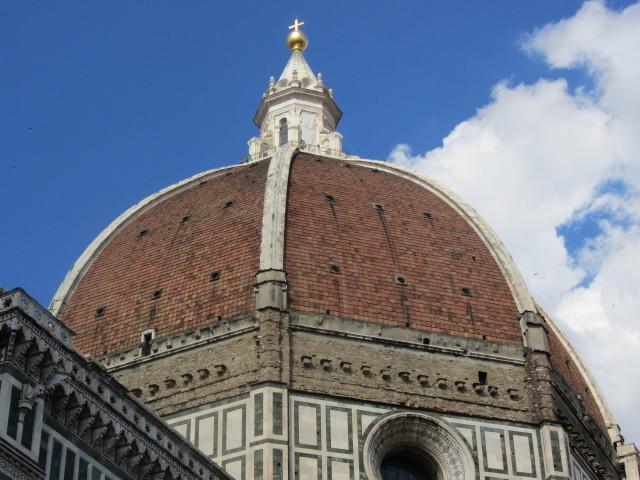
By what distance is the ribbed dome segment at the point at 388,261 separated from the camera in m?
37.0

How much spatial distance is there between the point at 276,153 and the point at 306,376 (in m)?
9.31

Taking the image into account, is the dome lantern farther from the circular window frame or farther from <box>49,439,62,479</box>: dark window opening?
<box>49,439,62,479</box>: dark window opening

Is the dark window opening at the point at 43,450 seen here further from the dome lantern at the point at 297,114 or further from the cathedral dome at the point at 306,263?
the dome lantern at the point at 297,114

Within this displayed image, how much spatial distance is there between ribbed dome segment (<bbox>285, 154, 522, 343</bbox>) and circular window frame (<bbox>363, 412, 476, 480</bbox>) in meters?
2.56

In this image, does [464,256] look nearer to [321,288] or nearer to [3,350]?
[321,288]

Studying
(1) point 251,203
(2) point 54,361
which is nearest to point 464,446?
(1) point 251,203

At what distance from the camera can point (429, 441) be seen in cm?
3522

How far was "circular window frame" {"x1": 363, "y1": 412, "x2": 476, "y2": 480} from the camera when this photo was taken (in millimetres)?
34812

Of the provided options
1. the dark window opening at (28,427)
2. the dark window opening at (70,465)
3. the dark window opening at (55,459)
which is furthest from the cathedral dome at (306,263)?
the dark window opening at (28,427)

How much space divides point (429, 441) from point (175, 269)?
25.8 feet

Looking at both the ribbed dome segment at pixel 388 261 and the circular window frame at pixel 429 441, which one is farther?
the ribbed dome segment at pixel 388 261

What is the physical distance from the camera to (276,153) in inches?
1672

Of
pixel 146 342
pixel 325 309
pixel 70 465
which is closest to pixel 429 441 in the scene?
pixel 325 309

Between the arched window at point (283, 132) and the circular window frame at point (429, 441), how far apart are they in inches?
611
